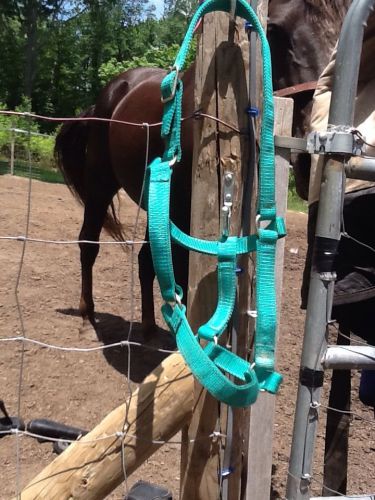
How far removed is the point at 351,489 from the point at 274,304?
6.07 feet

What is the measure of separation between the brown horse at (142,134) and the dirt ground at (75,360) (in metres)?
0.38

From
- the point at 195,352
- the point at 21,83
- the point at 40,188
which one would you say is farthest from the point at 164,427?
the point at 21,83

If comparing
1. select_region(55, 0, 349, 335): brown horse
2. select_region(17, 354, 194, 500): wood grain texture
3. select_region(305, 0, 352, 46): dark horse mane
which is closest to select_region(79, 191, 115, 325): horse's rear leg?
select_region(55, 0, 349, 335): brown horse

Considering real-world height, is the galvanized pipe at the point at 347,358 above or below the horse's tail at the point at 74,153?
below

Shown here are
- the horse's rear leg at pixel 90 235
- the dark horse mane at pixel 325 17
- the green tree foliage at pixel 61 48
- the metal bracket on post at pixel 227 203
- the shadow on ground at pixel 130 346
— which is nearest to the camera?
the metal bracket on post at pixel 227 203

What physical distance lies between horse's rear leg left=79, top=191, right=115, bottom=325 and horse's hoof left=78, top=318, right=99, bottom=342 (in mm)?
71

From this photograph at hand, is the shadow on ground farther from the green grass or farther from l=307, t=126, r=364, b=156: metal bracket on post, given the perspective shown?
the green grass

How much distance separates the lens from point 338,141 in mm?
1412

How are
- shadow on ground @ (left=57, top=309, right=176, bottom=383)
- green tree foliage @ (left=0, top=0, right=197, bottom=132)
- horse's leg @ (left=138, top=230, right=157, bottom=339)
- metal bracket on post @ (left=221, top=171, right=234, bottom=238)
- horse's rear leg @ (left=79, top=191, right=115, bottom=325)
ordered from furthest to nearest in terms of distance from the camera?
1. green tree foliage @ (left=0, top=0, right=197, bottom=132)
2. horse's rear leg @ (left=79, top=191, right=115, bottom=325)
3. horse's leg @ (left=138, top=230, right=157, bottom=339)
4. shadow on ground @ (left=57, top=309, right=176, bottom=383)
5. metal bracket on post @ (left=221, top=171, right=234, bottom=238)

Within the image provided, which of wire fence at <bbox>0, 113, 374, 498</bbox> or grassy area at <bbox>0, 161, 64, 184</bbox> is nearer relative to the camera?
wire fence at <bbox>0, 113, 374, 498</bbox>

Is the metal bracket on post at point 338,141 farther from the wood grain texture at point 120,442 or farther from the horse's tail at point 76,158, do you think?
the horse's tail at point 76,158

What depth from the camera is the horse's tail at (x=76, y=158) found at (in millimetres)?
5184

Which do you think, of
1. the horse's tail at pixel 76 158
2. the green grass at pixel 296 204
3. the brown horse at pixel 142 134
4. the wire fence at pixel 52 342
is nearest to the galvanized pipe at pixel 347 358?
the wire fence at pixel 52 342

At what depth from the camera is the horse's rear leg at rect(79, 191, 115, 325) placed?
472 centimetres
